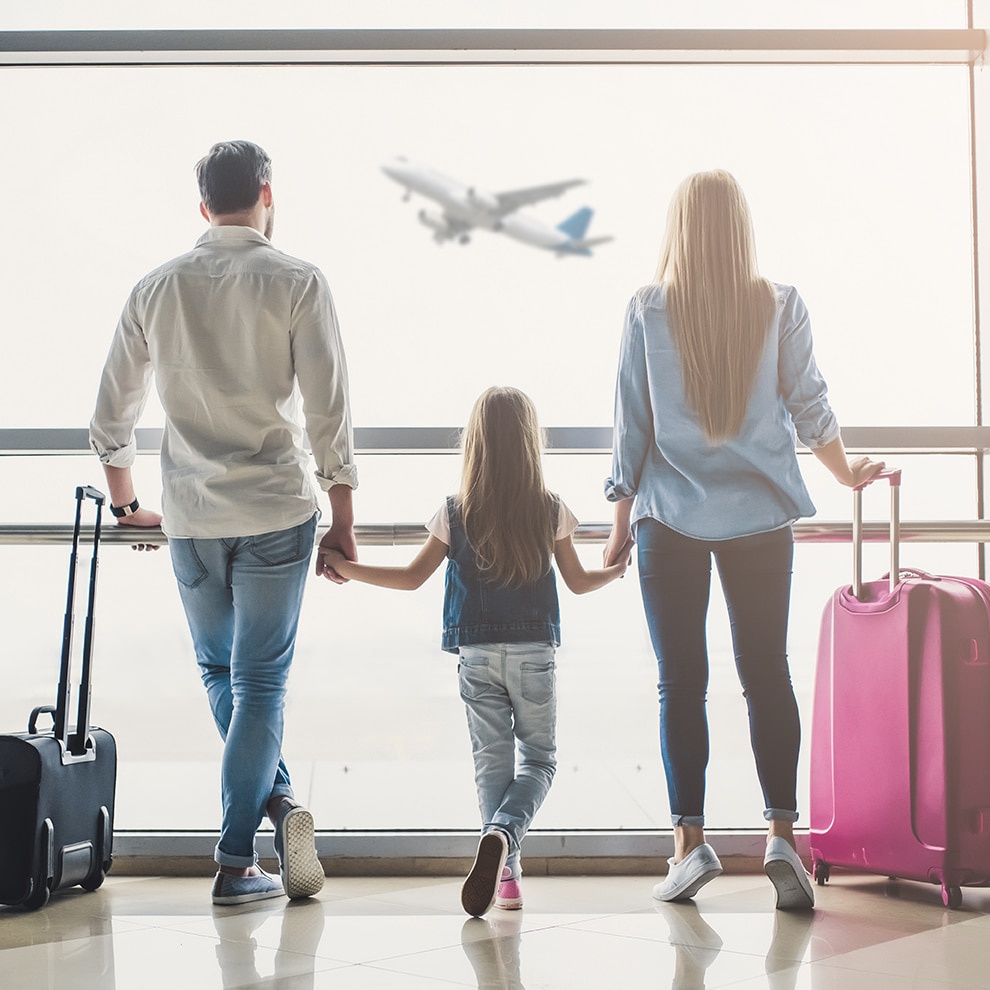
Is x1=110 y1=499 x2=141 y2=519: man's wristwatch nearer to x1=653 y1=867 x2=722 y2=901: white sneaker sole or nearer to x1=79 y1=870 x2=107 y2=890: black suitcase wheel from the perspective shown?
x1=79 y1=870 x2=107 y2=890: black suitcase wheel

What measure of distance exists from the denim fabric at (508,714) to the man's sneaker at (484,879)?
145mm

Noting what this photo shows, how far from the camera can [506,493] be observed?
202cm

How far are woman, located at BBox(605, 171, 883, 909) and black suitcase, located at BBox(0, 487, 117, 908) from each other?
1.08 m

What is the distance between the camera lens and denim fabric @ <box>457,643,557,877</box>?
1.97 meters

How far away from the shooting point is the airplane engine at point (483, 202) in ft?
73.5

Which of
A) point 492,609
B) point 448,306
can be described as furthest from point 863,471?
point 448,306

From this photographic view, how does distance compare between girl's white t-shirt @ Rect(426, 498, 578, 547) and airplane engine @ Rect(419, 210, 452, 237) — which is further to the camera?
airplane engine @ Rect(419, 210, 452, 237)

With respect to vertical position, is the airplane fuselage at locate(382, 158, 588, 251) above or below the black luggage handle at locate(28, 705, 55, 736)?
above

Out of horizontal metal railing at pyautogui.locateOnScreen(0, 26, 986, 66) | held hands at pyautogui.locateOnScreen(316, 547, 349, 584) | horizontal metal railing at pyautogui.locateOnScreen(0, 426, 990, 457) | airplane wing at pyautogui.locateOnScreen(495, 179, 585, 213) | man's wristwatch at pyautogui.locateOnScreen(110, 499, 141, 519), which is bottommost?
held hands at pyautogui.locateOnScreen(316, 547, 349, 584)

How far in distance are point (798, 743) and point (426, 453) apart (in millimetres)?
1002

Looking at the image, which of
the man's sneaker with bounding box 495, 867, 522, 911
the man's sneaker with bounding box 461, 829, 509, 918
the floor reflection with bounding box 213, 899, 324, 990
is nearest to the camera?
the floor reflection with bounding box 213, 899, 324, 990

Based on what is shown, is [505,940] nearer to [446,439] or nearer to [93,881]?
[93,881]

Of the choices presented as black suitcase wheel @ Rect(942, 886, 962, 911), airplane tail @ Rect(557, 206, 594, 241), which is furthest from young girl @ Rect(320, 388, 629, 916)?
airplane tail @ Rect(557, 206, 594, 241)

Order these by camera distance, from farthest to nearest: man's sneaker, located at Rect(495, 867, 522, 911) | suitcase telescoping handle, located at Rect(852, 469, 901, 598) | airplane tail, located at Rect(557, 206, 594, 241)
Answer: airplane tail, located at Rect(557, 206, 594, 241) < suitcase telescoping handle, located at Rect(852, 469, 901, 598) < man's sneaker, located at Rect(495, 867, 522, 911)
